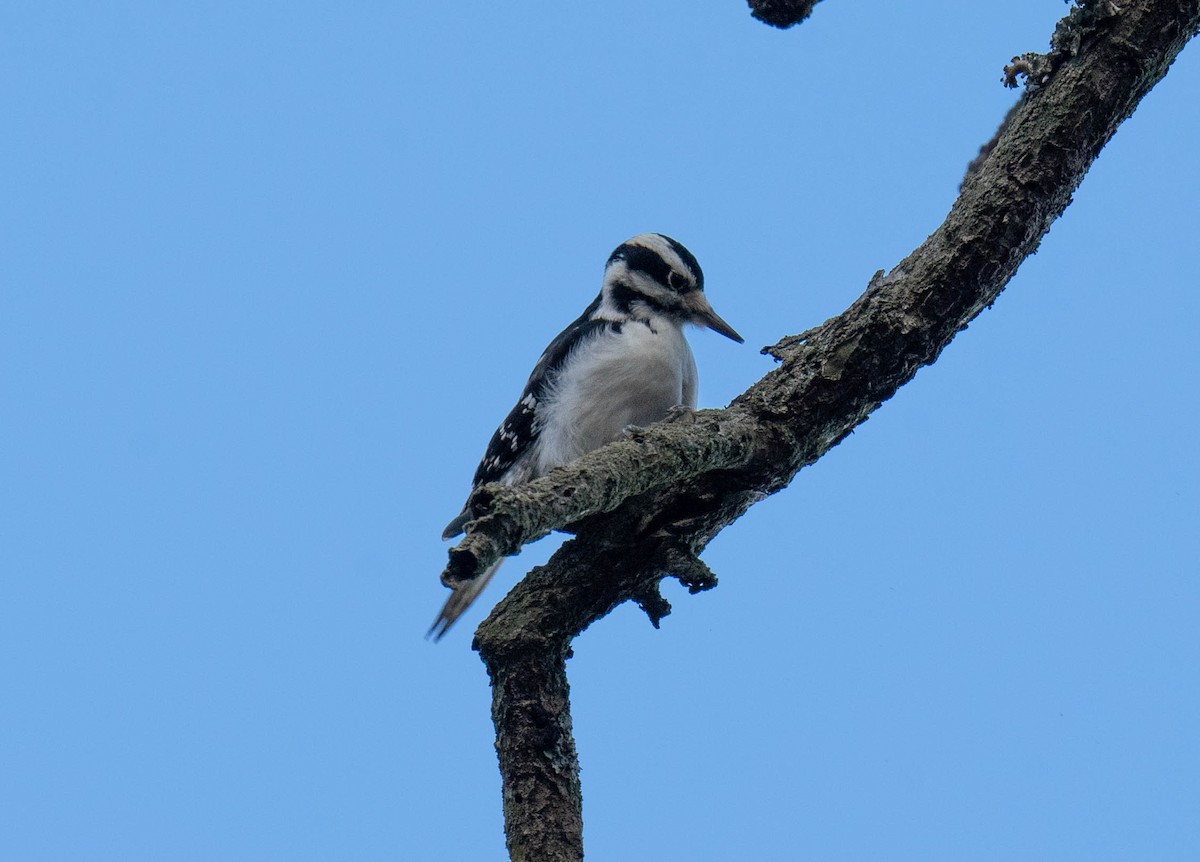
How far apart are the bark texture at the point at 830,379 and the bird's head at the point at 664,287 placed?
1.61 metres

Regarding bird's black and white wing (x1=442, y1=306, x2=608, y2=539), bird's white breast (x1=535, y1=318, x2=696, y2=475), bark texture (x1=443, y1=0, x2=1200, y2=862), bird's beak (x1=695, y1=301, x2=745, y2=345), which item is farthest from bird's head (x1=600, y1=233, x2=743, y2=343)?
bark texture (x1=443, y1=0, x2=1200, y2=862)

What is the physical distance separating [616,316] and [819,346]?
75.0 inches

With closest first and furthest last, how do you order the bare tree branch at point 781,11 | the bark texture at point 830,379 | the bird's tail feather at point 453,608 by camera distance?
the bark texture at point 830,379 < the bare tree branch at point 781,11 < the bird's tail feather at point 453,608

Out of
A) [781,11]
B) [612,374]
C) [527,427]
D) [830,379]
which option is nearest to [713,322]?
[612,374]

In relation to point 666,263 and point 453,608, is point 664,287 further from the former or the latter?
point 453,608

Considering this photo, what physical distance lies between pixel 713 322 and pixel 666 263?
328 mm

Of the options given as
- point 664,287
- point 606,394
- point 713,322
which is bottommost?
point 606,394

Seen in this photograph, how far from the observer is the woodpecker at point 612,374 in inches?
207

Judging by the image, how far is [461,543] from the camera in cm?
265

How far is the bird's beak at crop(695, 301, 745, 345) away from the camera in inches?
222

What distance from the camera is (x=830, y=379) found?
12.6ft

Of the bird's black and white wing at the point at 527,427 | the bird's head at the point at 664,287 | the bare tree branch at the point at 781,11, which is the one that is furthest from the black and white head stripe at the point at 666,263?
the bare tree branch at the point at 781,11

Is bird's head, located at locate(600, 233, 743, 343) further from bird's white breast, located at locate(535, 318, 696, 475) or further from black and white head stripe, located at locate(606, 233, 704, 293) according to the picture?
bird's white breast, located at locate(535, 318, 696, 475)

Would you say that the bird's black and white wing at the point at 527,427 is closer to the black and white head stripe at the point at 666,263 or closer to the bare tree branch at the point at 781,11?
the black and white head stripe at the point at 666,263
